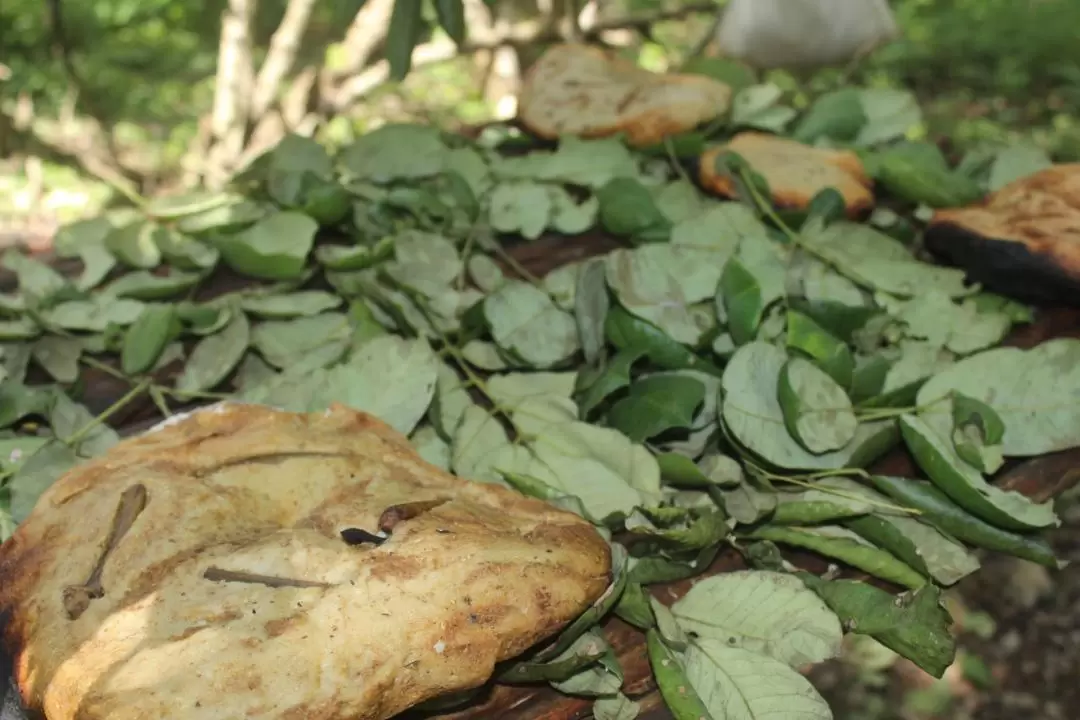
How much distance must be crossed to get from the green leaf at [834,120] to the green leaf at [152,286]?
0.94 m

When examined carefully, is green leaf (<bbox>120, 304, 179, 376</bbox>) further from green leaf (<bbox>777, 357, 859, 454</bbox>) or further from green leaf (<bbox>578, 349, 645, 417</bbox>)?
green leaf (<bbox>777, 357, 859, 454</bbox>)

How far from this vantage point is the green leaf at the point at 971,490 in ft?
2.87

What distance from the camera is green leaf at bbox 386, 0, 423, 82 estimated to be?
1.29 meters

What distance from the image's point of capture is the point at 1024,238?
107 cm

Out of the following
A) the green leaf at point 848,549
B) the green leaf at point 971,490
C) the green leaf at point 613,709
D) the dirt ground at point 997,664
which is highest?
the green leaf at point 971,490

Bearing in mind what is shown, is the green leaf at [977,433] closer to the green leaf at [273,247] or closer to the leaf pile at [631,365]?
the leaf pile at [631,365]

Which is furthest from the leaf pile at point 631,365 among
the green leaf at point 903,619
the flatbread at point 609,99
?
the flatbread at point 609,99

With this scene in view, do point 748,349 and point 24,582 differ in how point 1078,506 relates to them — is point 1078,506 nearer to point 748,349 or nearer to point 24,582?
point 748,349

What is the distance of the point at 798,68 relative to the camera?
1893mm

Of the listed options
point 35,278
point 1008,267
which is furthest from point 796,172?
point 35,278

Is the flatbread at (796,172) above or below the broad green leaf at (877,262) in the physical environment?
above

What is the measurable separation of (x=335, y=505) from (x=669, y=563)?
312 mm

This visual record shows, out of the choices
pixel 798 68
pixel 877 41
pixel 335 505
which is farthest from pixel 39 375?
pixel 877 41

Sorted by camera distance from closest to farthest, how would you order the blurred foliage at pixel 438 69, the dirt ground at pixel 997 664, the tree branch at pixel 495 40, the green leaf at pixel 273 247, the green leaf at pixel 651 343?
the green leaf at pixel 651 343, the green leaf at pixel 273 247, the dirt ground at pixel 997 664, the tree branch at pixel 495 40, the blurred foliage at pixel 438 69
